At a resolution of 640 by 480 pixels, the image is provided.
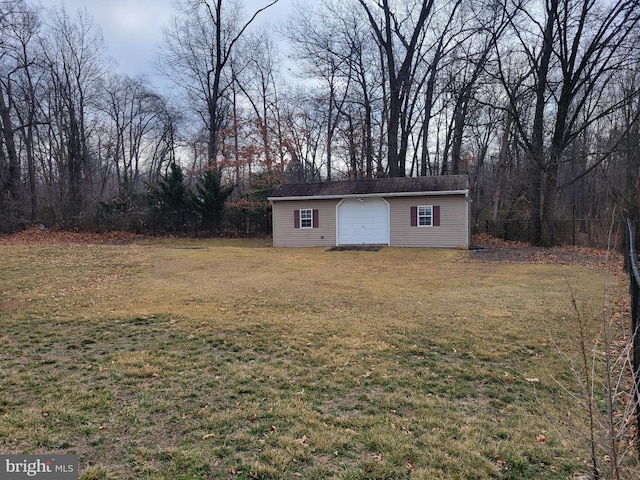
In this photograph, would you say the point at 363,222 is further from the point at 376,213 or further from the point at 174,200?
the point at 174,200

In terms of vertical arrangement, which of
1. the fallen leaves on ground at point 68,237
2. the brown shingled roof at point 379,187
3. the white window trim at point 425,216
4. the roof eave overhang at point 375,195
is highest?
the brown shingled roof at point 379,187

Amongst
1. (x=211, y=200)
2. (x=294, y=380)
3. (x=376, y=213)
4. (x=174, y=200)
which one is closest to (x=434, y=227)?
(x=376, y=213)

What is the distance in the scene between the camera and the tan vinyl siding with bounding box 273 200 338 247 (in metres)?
18.3

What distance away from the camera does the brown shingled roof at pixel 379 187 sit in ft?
55.2

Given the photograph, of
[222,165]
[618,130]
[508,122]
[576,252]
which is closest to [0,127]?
[222,165]

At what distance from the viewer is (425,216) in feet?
56.1

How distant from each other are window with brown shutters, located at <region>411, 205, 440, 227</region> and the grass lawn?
849 cm

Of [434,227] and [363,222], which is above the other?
[363,222]

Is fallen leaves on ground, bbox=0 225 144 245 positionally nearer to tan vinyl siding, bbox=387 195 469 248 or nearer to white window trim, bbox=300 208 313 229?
white window trim, bbox=300 208 313 229

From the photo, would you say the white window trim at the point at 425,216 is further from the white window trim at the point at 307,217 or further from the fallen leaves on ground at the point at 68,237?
the fallen leaves on ground at the point at 68,237

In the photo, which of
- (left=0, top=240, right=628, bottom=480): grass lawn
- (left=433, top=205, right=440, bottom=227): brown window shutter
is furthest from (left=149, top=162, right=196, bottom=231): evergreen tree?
(left=0, top=240, right=628, bottom=480): grass lawn

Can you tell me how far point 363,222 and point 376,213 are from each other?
0.75 meters

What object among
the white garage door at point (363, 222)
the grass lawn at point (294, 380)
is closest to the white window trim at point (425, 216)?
the white garage door at point (363, 222)

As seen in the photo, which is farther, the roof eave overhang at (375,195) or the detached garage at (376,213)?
the detached garage at (376,213)
